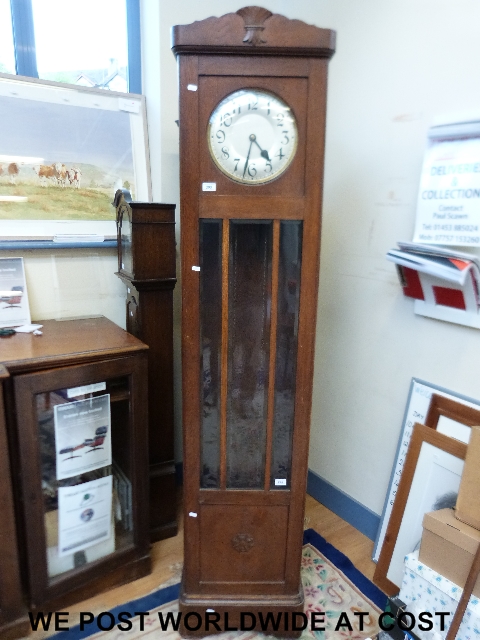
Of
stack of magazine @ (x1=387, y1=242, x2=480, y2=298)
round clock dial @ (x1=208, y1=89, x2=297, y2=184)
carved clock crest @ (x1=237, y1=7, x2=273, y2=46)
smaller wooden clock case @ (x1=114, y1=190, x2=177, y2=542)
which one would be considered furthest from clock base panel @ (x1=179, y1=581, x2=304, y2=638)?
carved clock crest @ (x1=237, y1=7, x2=273, y2=46)

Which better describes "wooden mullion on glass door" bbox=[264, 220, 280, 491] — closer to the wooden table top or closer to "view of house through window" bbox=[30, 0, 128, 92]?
the wooden table top

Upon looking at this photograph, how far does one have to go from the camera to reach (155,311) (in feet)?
5.34

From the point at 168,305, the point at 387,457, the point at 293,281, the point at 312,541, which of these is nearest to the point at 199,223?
the point at 293,281

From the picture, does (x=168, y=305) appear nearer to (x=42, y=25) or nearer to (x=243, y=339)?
(x=243, y=339)

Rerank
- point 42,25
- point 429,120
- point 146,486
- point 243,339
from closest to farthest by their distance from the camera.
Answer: point 243,339, point 429,120, point 146,486, point 42,25

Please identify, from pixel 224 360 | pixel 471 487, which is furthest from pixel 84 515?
pixel 471 487

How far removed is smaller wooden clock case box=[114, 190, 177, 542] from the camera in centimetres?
155

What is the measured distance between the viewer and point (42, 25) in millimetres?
1650

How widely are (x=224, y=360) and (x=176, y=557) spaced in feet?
2.97

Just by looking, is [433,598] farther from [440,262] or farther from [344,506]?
[440,262]

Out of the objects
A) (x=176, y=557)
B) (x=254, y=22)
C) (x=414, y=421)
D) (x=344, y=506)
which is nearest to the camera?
(x=254, y=22)

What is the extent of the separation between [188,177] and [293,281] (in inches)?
15.0

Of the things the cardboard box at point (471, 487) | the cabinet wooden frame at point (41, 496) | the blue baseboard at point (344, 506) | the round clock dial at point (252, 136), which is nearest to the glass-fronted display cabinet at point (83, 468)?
the cabinet wooden frame at point (41, 496)

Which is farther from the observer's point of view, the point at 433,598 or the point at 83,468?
the point at 83,468
